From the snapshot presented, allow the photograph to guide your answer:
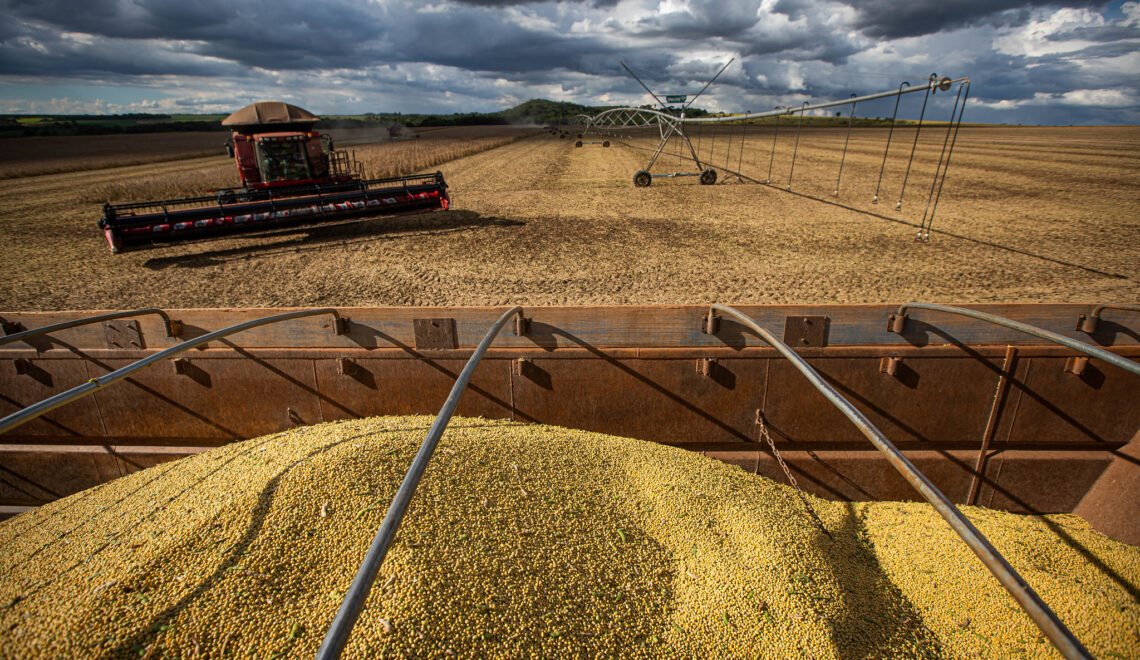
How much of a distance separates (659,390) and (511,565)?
1.99 m

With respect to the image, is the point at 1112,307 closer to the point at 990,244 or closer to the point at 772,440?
the point at 772,440

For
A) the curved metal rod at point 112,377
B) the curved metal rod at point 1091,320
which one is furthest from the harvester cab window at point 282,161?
the curved metal rod at point 1091,320

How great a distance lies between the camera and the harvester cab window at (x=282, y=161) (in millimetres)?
14492

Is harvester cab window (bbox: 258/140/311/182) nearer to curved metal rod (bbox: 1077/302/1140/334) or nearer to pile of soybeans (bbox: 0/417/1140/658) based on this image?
pile of soybeans (bbox: 0/417/1140/658)

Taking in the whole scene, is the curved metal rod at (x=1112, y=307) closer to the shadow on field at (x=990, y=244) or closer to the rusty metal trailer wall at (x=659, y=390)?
the rusty metal trailer wall at (x=659, y=390)

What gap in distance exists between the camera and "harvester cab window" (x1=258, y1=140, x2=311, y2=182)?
14.5 meters

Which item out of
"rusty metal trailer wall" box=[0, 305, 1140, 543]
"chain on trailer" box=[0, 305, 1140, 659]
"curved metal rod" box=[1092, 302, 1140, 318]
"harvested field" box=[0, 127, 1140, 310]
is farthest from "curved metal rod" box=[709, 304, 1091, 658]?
"harvested field" box=[0, 127, 1140, 310]

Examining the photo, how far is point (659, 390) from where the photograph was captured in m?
4.27

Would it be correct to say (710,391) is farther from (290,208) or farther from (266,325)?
(290,208)

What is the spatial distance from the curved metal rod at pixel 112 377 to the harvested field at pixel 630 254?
4700mm

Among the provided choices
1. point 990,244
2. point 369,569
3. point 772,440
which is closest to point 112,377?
point 369,569

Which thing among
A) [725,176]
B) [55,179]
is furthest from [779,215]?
[55,179]

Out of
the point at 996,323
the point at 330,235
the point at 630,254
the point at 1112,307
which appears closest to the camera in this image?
the point at 996,323

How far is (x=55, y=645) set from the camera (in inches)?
88.4
